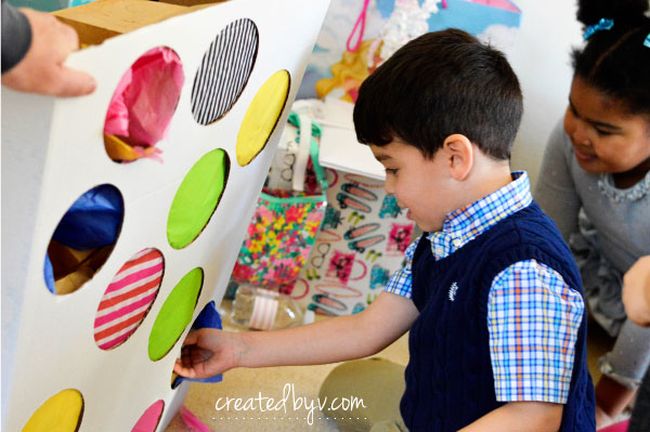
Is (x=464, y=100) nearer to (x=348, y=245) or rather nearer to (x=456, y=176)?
(x=456, y=176)

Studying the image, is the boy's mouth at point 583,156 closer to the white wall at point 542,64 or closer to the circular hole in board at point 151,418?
the white wall at point 542,64

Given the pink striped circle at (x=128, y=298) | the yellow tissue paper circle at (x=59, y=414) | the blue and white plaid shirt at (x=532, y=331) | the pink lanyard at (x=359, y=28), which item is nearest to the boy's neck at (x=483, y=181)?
the blue and white plaid shirt at (x=532, y=331)

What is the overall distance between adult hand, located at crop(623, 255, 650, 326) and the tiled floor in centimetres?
68

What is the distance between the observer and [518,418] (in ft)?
2.57

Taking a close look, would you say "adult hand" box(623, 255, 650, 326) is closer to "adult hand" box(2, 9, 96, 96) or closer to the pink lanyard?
"adult hand" box(2, 9, 96, 96)

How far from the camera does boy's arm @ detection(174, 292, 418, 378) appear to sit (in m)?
1.01

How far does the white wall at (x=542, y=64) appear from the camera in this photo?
1854 millimetres

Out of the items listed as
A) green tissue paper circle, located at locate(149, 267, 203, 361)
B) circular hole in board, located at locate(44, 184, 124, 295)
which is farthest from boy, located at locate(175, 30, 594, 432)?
circular hole in board, located at locate(44, 184, 124, 295)

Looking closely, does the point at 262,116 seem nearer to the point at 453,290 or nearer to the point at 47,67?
the point at 453,290

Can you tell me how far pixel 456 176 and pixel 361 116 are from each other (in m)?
0.13

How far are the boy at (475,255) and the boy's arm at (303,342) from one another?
7 cm

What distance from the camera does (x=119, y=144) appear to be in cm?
59

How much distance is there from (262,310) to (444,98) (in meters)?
0.72

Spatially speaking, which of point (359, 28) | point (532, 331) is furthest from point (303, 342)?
point (359, 28)
